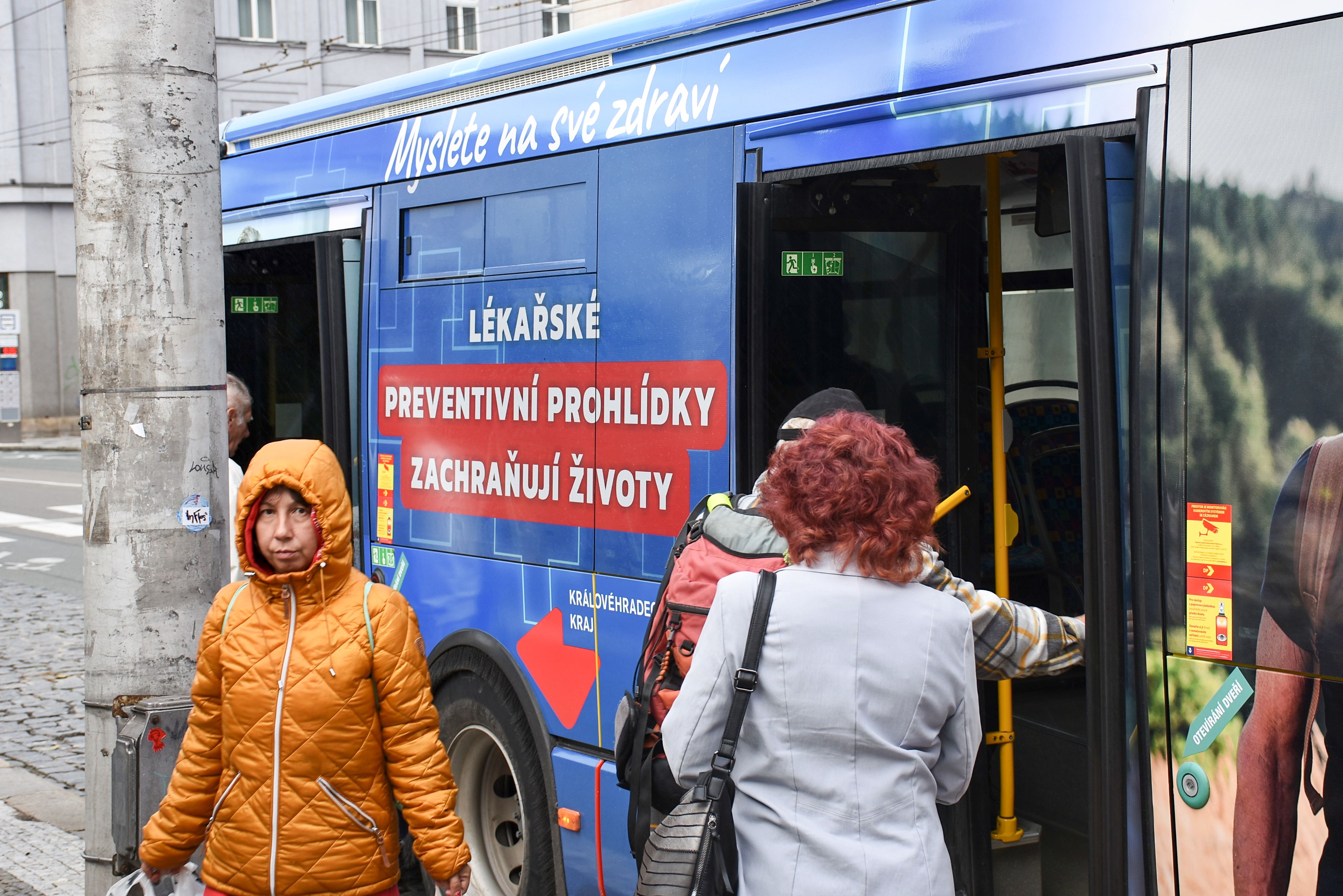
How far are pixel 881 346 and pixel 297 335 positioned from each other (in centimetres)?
378

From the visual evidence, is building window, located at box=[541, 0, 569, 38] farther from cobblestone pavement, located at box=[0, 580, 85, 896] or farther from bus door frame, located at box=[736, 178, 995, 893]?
bus door frame, located at box=[736, 178, 995, 893]

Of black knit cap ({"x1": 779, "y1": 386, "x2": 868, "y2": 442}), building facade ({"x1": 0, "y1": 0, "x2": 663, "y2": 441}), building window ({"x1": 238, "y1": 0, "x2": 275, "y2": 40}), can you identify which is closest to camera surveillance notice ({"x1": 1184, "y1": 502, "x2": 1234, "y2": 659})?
black knit cap ({"x1": 779, "y1": 386, "x2": 868, "y2": 442})

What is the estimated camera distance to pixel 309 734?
2.83m

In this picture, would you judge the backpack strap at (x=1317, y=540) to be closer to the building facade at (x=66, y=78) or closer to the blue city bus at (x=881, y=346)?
the blue city bus at (x=881, y=346)

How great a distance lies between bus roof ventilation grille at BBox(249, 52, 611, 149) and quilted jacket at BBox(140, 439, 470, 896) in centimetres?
178

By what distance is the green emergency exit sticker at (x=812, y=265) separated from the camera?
12.0 feet

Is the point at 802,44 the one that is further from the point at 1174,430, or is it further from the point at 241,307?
the point at 241,307

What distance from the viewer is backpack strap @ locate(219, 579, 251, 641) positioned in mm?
2939

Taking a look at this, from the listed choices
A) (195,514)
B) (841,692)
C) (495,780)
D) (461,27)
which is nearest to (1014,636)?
(841,692)

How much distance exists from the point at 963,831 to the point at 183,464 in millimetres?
2304

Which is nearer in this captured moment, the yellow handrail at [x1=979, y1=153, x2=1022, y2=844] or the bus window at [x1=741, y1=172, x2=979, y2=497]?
the bus window at [x1=741, y1=172, x2=979, y2=497]

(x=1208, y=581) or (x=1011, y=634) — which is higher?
(x=1208, y=581)

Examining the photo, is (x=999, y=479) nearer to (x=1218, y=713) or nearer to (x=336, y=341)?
(x=1218, y=713)

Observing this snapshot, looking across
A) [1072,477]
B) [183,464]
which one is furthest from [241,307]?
[1072,477]
